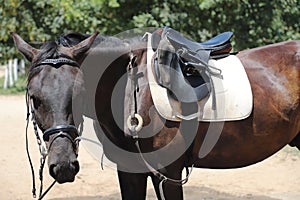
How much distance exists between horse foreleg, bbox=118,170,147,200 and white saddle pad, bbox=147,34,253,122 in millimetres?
525

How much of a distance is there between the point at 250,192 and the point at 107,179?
5.86 ft

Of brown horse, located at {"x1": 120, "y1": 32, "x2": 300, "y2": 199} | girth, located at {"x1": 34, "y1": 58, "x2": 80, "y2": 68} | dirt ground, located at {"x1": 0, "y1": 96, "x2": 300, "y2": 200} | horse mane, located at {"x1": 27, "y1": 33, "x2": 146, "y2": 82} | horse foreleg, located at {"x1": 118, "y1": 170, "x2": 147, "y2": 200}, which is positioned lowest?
dirt ground, located at {"x1": 0, "y1": 96, "x2": 300, "y2": 200}

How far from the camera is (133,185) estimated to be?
12.1ft

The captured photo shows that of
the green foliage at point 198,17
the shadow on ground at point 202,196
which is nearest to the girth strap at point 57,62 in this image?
the shadow on ground at point 202,196

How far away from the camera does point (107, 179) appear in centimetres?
660

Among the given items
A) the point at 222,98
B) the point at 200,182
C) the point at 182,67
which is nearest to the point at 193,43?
the point at 182,67

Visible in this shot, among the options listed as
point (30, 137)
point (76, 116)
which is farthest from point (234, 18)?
point (76, 116)

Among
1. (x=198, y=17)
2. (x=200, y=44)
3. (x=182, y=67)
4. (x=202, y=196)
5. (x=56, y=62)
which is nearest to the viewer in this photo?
(x=56, y=62)

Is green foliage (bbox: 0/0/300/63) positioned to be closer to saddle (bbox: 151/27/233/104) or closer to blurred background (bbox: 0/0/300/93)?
blurred background (bbox: 0/0/300/93)

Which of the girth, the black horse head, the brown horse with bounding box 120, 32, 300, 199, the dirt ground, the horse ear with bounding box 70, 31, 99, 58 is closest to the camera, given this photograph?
the black horse head

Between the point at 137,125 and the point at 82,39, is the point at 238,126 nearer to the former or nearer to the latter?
the point at 137,125

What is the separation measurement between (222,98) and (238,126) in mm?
244

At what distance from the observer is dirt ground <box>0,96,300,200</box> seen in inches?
232

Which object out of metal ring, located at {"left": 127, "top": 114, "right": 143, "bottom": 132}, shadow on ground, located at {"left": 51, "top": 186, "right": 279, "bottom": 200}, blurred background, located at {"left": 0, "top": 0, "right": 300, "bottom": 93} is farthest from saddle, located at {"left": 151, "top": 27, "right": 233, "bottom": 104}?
blurred background, located at {"left": 0, "top": 0, "right": 300, "bottom": 93}
